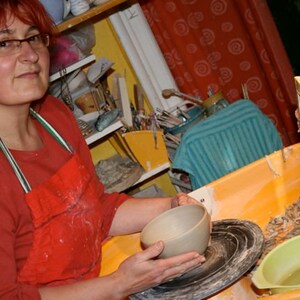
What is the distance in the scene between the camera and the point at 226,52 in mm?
2959

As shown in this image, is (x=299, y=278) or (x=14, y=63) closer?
(x=299, y=278)

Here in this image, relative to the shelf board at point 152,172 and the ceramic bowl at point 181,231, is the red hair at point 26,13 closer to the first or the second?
the ceramic bowl at point 181,231

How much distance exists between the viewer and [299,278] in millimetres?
1062

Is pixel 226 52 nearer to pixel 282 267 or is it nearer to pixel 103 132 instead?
pixel 103 132

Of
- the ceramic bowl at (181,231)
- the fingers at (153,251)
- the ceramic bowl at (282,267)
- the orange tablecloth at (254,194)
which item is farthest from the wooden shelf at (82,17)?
the ceramic bowl at (282,267)

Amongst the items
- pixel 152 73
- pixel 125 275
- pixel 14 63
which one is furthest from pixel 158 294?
pixel 152 73

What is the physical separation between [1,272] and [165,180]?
1927mm

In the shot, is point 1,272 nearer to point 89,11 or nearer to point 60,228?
point 60,228

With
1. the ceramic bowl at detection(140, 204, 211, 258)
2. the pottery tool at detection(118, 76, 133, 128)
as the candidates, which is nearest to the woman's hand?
the ceramic bowl at detection(140, 204, 211, 258)

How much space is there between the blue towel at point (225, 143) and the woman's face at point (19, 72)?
3.43ft

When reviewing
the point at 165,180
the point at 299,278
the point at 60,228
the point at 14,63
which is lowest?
the point at 165,180

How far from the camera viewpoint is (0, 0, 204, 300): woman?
1240 millimetres

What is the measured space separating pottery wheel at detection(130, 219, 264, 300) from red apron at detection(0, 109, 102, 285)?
0.22m

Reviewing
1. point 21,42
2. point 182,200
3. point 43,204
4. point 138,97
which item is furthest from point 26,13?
point 138,97
